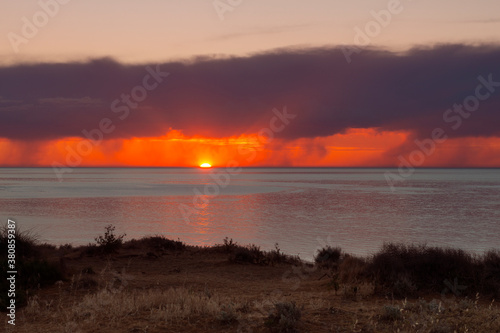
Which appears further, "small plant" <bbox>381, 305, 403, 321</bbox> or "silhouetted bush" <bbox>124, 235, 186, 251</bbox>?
"silhouetted bush" <bbox>124, 235, 186, 251</bbox>

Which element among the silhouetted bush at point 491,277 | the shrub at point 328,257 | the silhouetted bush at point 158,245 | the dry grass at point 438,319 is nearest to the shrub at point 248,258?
the shrub at point 328,257

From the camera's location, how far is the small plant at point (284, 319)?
8102mm

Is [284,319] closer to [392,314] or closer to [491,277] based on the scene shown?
[392,314]

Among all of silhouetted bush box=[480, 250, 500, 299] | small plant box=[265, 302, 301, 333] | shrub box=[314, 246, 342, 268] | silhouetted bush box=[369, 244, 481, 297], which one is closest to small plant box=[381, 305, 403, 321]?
small plant box=[265, 302, 301, 333]

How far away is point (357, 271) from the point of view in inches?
531

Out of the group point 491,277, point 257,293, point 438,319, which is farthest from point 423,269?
point 257,293

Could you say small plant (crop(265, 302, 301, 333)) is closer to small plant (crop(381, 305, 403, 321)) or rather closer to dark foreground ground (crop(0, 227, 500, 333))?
dark foreground ground (crop(0, 227, 500, 333))

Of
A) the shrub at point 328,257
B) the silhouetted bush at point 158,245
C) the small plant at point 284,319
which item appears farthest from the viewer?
the silhouetted bush at point 158,245

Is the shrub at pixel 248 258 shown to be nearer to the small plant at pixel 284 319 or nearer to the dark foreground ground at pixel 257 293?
the dark foreground ground at pixel 257 293

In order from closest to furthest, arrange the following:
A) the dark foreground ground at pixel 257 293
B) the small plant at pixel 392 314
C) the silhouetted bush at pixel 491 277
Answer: the dark foreground ground at pixel 257 293 → the small plant at pixel 392 314 → the silhouetted bush at pixel 491 277

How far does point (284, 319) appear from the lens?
8.09 meters

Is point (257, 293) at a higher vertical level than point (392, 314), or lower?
higher

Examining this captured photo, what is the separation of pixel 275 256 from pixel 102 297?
10.0m

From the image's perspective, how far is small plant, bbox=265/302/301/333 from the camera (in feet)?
26.6
